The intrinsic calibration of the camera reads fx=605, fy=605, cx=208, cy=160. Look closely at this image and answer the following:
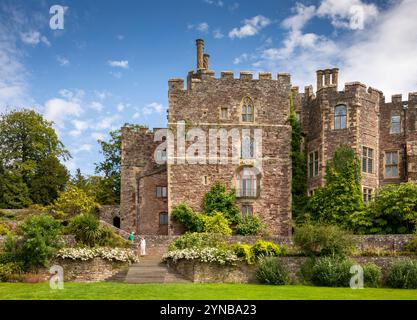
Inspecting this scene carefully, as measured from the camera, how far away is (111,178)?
5600cm

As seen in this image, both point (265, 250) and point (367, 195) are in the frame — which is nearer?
point (265, 250)

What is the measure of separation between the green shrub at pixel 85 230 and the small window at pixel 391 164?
21.5 m

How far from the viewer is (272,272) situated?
2655 cm

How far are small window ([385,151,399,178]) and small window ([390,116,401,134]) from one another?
5.02 ft

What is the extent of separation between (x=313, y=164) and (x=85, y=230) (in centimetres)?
1692

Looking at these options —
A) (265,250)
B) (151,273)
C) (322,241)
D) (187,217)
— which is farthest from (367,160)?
(151,273)

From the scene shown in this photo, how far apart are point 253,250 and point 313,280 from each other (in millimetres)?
3262

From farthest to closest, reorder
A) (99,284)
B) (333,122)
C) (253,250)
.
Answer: (333,122) < (253,250) < (99,284)

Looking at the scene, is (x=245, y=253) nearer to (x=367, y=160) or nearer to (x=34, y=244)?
(x=34, y=244)

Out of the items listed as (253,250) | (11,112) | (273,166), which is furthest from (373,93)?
(11,112)

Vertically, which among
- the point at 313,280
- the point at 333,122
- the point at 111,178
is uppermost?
the point at 333,122

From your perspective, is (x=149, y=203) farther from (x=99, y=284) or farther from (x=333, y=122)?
(x=99, y=284)

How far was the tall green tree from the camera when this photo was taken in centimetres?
5191

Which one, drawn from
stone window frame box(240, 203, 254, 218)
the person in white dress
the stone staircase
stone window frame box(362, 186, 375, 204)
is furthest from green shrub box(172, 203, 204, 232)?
stone window frame box(362, 186, 375, 204)
